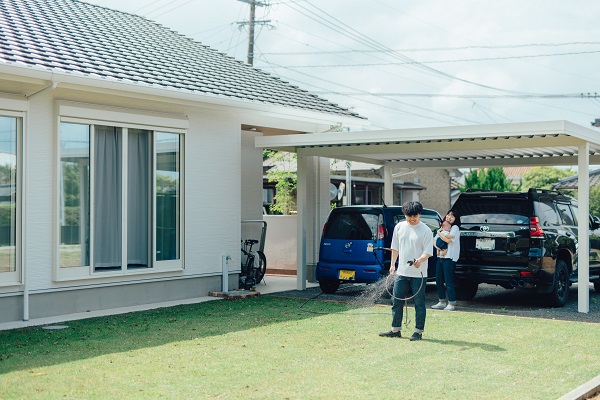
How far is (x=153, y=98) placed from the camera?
11977 millimetres

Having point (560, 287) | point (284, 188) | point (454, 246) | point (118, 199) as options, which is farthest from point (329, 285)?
point (284, 188)

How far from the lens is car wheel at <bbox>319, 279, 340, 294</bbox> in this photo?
1375 cm

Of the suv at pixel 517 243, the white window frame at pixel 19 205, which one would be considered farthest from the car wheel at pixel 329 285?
the white window frame at pixel 19 205

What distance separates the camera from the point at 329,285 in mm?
13898

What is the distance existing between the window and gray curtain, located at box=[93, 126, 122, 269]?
Result: 4.48 feet

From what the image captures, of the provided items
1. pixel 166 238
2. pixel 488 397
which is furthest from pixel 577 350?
pixel 166 238

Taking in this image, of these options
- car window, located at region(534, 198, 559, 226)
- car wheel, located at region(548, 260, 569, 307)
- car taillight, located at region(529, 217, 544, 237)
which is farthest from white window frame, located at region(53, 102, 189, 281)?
car wheel, located at region(548, 260, 569, 307)

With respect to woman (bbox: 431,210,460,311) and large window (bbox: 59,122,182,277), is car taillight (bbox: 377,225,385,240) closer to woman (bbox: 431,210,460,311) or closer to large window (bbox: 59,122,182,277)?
woman (bbox: 431,210,460,311)

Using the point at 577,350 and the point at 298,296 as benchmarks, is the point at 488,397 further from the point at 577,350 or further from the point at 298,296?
the point at 298,296

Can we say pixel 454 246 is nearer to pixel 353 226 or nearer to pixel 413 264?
pixel 353 226

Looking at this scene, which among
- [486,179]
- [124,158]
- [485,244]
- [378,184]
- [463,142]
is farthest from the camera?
[486,179]

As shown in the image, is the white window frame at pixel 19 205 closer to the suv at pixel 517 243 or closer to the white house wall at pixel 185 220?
the white house wall at pixel 185 220

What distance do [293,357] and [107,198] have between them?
496 cm

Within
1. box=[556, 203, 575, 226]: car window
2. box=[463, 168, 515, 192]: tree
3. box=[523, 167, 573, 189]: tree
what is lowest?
box=[556, 203, 575, 226]: car window
